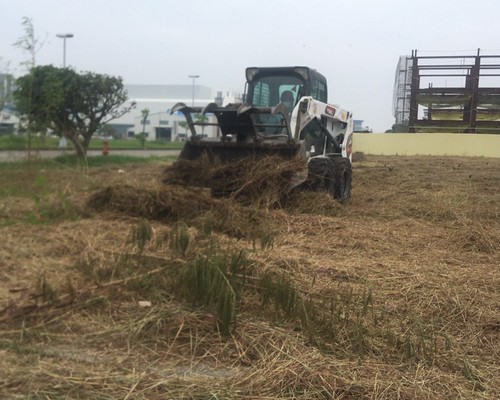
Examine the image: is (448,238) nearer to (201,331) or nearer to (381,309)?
(381,309)

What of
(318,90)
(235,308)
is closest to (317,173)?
(318,90)

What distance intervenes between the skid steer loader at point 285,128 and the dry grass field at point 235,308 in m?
1.96

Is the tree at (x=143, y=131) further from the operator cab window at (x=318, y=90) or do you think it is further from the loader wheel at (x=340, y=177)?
the loader wheel at (x=340, y=177)

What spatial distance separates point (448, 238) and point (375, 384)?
414 centimetres

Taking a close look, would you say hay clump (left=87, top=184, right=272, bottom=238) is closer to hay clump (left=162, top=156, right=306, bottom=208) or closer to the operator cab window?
hay clump (left=162, top=156, right=306, bottom=208)

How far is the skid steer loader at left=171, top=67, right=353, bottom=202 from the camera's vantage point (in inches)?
336

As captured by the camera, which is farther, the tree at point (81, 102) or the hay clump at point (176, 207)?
the tree at point (81, 102)

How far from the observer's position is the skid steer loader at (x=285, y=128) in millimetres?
8531

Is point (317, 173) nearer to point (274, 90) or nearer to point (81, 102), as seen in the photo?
point (274, 90)

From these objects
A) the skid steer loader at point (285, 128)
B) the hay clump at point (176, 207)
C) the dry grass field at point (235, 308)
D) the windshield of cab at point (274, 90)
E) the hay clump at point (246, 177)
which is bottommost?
the dry grass field at point (235, 308)

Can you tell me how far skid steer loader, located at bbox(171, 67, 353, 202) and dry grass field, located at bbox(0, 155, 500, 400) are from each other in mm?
1961

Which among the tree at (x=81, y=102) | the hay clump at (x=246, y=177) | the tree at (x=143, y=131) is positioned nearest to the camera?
the hay clump at (x=246, y=177)

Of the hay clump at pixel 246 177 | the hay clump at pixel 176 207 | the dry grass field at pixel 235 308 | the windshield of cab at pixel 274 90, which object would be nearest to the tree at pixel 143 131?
the windshield of cab at pixel 274 90

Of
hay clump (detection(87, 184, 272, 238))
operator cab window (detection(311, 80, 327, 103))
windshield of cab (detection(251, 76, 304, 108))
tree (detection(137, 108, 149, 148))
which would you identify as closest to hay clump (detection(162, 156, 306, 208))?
hay clump (detection(87, 184, 272, 238))
